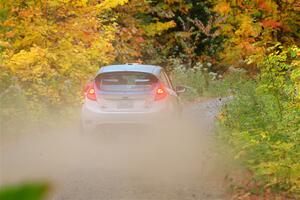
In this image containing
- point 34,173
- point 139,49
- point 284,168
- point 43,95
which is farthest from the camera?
point 139,49

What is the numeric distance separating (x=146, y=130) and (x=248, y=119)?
2.78m

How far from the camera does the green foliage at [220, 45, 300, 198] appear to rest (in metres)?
7.52

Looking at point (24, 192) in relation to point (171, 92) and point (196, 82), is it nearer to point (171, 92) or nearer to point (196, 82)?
point (171, 92)

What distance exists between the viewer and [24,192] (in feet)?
1.42

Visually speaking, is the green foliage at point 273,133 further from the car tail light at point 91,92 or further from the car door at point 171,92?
the car tail light at point 91,92

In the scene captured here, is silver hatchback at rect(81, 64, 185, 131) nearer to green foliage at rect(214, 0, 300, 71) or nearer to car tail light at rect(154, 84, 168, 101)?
car tail light at rect(154, 84, 168, 101)

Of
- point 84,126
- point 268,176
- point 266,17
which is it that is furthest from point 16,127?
point 266,17

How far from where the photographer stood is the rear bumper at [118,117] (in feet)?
41.4

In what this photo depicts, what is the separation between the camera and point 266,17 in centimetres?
2097

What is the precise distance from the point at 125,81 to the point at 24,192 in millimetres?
12281

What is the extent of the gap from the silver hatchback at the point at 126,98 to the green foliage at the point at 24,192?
1208 cm

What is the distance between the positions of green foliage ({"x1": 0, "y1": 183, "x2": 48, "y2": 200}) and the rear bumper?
12167 millimetres

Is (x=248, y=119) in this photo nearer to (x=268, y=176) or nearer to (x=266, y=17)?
(x=268, y=176)

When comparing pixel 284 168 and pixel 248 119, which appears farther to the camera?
pixel 248 119
